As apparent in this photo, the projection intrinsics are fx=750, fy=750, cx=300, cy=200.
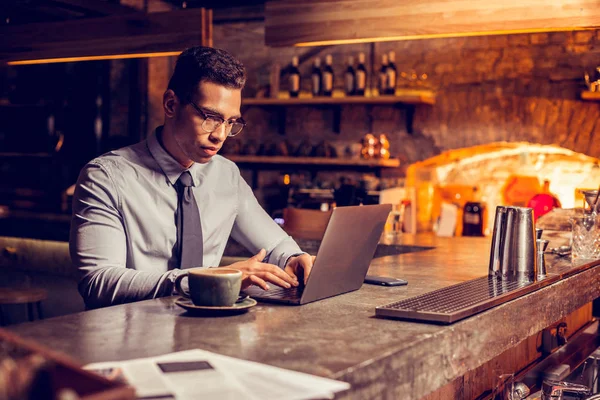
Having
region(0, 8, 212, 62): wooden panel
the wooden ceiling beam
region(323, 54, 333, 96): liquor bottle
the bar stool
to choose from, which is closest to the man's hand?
region(0, 8, 212, 62): wooden panel

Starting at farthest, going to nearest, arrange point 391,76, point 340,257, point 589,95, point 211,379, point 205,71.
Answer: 1. point 391,76
2. point 589,95
3. point 205,71
4. point 340,257
5. point 211,379

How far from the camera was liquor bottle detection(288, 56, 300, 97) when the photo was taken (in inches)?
261

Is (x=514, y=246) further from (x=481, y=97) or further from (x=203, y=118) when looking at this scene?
(x=481, y=97)

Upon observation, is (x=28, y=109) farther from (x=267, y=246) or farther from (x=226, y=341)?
→ (x=226, y=341)

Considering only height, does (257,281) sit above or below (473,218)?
above

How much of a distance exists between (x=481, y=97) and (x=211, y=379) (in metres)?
5.44

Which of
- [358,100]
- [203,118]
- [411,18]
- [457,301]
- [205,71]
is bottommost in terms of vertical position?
[457,301]

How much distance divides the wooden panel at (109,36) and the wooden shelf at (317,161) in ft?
7.51

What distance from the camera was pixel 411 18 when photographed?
11.6ft

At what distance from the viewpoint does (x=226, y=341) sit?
4.15 feet

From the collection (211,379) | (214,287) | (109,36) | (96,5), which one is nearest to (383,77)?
(96,5)

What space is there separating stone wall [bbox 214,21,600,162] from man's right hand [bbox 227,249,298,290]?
4.59 metres

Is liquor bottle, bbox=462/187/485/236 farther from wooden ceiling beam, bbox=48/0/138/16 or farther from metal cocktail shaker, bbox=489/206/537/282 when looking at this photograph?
metal cocktail shaker, bbox=489/206/537/282

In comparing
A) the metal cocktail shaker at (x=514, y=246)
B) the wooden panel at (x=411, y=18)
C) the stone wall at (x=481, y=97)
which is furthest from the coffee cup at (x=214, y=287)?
the stone wall at (x=481, y=97)
